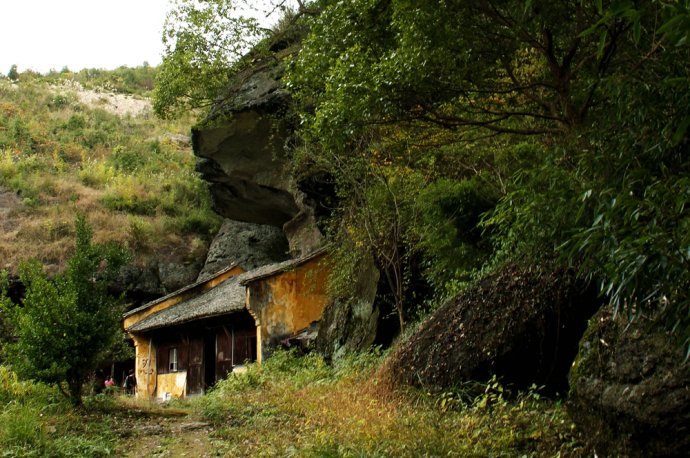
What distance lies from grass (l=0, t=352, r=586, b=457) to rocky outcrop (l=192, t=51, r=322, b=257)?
32.3 ft


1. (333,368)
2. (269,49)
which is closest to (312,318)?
(333,368)

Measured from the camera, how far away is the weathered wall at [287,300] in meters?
21.1

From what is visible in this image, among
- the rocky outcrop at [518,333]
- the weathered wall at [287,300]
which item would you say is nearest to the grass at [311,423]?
the rocky outcrop at [518,333]

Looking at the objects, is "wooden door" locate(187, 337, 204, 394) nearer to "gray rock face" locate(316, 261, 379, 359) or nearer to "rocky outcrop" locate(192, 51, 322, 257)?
"rocky outcrop" locate(192, 51, 322, 257)

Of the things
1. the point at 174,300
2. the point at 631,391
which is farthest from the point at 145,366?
the point at 631,391

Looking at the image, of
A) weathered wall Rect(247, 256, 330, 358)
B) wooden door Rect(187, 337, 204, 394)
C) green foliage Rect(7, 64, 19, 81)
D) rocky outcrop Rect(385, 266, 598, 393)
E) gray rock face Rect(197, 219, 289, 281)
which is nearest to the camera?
rocky outcrop Rect(385, 266, 598, 393)

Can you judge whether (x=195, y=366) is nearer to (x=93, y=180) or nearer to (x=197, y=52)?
(x=197, y=52)

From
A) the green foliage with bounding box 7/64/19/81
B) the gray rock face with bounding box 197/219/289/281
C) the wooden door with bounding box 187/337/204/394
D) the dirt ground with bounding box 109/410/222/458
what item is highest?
the green foliage with bounding box 7/64/19/81

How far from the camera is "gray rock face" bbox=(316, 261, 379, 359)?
54.6ft

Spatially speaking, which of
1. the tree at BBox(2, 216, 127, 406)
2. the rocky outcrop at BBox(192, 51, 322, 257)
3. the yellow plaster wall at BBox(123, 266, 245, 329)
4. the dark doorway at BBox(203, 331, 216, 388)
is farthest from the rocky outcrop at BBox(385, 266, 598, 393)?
the yellow plaster wall at BBox(123, 266, 245, 329)

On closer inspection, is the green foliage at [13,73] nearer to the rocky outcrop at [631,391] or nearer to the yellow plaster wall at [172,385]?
the yellow plaster wall at [172,385]

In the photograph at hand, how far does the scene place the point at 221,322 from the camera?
23.6 meters

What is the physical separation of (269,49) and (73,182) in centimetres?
2415

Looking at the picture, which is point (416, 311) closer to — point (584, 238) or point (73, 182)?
point (584, 238)
